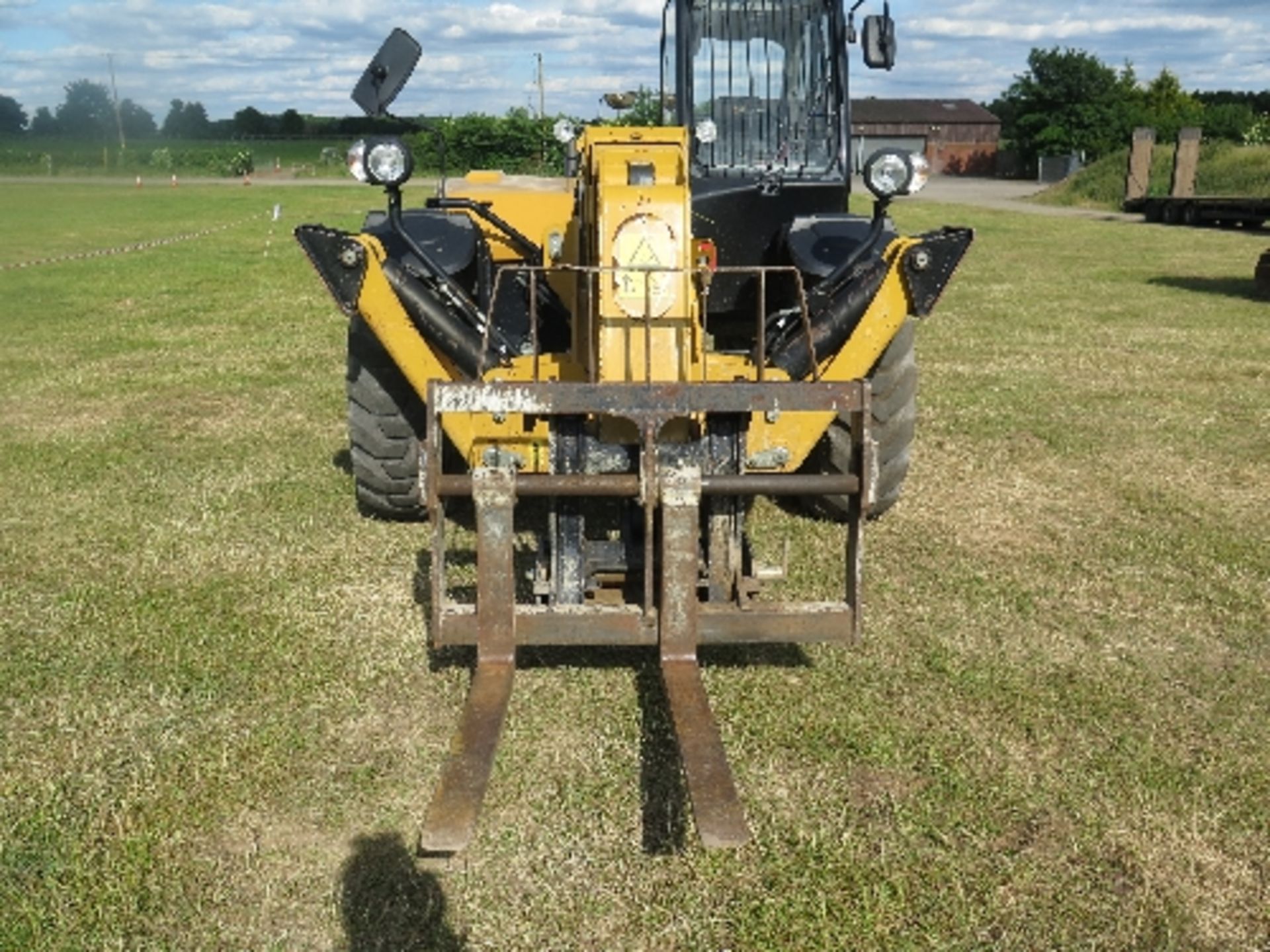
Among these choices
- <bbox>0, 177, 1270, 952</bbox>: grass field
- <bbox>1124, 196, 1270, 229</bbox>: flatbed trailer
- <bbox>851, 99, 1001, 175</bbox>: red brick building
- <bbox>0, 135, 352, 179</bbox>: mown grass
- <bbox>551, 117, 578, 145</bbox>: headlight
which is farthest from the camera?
<bbox>851, 99, 1001, 175</bbox>: red brick building

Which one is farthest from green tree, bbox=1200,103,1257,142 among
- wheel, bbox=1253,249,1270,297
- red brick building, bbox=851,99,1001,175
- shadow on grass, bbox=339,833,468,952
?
shadow on grass, bbox=339,833,468,952

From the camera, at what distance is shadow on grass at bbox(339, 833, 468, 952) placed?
10.4ft

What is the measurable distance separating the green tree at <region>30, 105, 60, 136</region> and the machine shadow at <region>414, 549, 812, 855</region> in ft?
71.3

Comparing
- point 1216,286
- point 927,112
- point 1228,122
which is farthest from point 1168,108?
point 1216,286

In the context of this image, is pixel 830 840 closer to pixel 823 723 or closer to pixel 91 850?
pixel 823 723

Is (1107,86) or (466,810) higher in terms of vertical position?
(1107,86)

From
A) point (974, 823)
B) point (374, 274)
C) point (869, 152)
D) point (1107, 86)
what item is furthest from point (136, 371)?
point (1107, 86)

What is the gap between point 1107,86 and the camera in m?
56.1

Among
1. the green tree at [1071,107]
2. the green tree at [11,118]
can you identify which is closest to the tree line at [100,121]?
the green tree at [11,118]

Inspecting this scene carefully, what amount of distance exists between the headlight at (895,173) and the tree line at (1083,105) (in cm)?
5005

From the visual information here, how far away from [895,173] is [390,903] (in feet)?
10.8

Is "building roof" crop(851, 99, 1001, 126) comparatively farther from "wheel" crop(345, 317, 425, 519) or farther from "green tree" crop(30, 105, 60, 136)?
"wheel" crop(345, 317, 425, 519)

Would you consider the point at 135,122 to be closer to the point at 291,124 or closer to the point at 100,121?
the point at 100,121

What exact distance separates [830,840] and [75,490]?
488 centimetres
